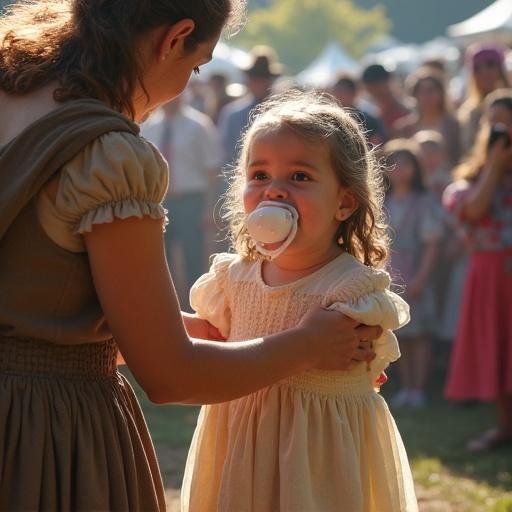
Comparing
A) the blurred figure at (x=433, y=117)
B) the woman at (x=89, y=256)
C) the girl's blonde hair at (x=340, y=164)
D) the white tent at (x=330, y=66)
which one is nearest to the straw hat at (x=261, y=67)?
the blurred figure at (x=433, y=117)

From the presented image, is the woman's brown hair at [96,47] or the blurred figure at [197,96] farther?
the blurred figure at [197,96]

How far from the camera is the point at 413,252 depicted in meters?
7.64

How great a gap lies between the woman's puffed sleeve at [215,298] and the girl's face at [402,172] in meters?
4.56

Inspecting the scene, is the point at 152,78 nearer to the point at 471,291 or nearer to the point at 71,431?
the point at 71,431

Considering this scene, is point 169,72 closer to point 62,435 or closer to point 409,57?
→ point 62,435

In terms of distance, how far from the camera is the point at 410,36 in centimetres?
7319

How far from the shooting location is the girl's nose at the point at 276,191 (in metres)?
2.63

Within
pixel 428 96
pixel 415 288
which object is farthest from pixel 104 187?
pixel 428 96

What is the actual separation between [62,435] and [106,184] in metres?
0.53

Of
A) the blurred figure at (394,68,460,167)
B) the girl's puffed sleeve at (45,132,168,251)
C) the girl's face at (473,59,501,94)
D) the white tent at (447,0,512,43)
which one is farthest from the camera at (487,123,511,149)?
the white tent at (447,0,512,43)

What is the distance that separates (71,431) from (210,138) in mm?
7168

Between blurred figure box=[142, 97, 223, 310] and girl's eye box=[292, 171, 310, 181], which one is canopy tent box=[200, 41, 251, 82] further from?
girl's eye box=[292, 171, 310, 181]

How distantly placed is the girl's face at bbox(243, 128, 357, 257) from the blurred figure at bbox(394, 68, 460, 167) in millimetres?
6070

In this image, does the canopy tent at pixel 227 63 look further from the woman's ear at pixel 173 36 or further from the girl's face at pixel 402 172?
the woman's ear at pixel 173 36
